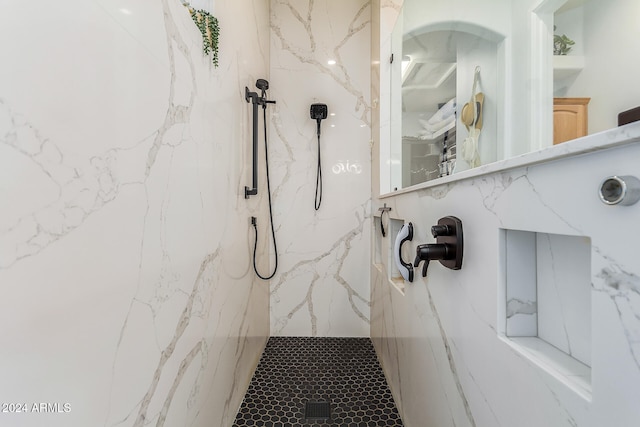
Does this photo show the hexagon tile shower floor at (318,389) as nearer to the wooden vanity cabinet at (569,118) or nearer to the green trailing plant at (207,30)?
the wooden vanity cabinet at (569,118)

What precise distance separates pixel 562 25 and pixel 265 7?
6.71ft

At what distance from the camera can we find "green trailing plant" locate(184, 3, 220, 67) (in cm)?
92

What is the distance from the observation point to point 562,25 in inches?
21.5

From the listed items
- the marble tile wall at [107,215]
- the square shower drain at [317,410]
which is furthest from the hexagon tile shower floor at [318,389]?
the marble tile wall at [107,215]

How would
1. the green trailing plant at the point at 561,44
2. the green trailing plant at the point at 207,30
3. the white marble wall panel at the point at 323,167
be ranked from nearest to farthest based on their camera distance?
the green trailing plant at the point at 561,44, the green trailing plant at the point at 207,30, the white marble wall panel at the point at 323,167

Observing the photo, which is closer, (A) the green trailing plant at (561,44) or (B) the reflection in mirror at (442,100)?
(A) the green trailing plant at (561,44)

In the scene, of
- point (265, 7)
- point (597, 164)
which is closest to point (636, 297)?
point (597, 164)

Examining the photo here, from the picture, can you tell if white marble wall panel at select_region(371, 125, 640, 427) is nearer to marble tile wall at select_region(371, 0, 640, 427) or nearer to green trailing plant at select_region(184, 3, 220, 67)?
marble tile wall at select_region(371, 0, 640, 427)

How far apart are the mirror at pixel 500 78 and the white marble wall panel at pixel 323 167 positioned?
0.39m

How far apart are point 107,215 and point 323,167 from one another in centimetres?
171

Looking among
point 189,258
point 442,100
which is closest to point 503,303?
point 189,258

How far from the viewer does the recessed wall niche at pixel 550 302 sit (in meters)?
0.45

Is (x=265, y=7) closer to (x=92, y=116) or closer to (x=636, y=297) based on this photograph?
(x=92, y=116)

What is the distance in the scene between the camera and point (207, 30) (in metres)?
0.98
